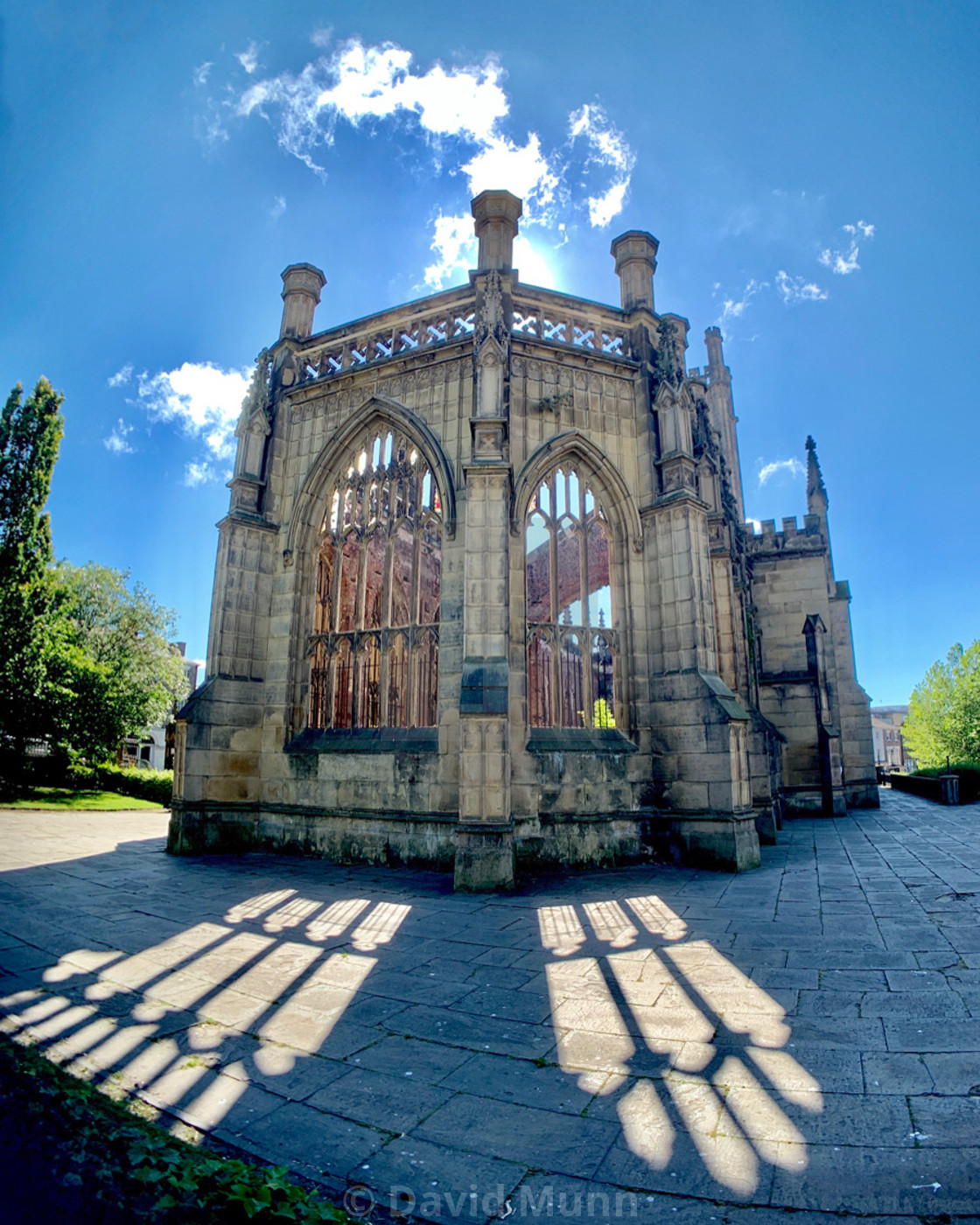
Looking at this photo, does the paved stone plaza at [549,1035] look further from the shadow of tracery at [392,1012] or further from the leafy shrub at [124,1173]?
the leafy shrub at [124,1173]

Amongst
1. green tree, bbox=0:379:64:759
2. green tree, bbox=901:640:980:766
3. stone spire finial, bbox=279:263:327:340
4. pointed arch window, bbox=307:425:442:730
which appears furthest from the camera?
green tree, bbox=901:640:980:766

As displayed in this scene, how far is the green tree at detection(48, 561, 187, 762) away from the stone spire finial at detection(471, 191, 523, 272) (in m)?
19.9

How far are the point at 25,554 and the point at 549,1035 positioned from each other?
24404 millimetres

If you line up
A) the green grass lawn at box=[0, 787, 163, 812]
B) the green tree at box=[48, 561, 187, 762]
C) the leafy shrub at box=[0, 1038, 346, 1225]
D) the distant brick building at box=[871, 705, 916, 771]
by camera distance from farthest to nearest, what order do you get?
the distant brick building at box=[871, 705, 916, 771], the green tree at box=[48, 561, 187, 762], the green grass lawn at box=[0, 787, 163, 812], the leafy shrub at box=[0, 1038, 346, 1225]

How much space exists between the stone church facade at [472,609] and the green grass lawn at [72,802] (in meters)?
11.9

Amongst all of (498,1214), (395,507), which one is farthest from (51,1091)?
(395,507)

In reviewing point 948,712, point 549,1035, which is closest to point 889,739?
point 948,712

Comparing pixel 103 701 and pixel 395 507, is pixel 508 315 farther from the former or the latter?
pixel 103 701

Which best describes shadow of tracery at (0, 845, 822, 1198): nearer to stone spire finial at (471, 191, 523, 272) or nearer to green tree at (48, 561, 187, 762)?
stone spire finial at (471, 191, 523, 272)

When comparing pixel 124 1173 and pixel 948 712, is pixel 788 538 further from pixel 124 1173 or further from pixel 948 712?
pixel 948 712

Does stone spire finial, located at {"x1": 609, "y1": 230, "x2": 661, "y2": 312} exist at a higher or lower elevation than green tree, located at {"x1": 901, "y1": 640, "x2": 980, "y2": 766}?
higher

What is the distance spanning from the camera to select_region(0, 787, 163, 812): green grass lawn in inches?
744

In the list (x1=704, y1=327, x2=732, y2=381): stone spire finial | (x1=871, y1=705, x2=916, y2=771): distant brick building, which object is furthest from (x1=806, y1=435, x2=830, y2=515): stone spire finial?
(x1=871, y1=705, x2=916, y2=771): distant brick building

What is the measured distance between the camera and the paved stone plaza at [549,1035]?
2.29m
